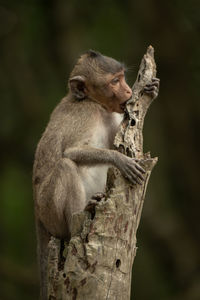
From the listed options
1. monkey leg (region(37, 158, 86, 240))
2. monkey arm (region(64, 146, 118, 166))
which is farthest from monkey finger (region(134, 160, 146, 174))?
monkey leg (region(37, 158, 86, 240))

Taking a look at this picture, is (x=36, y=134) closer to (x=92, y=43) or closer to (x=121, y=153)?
(x=92, y=43)

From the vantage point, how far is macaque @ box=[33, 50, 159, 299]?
8930 millimetres

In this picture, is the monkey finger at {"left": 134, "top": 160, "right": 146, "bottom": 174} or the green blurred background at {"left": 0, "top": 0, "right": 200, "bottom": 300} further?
the green blurred background at {"left": 0, "top": 0, "right": 200, "bottom": 300}

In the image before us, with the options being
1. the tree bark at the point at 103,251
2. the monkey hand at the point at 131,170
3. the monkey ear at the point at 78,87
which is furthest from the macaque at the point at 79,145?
the tree bark at the point at 103,251

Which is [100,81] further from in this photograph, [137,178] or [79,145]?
[137,178]

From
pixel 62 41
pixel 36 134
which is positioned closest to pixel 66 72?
pixel 62 41

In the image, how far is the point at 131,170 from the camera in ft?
24.8

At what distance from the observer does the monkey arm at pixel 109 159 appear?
7562 millimetres

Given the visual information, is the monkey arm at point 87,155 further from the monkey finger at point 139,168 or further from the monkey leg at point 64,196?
the monkey finger at point 139,168

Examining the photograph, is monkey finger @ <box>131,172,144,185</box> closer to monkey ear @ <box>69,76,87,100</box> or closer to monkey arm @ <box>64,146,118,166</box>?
monkey arm @ <box>64,146,118,166</box>

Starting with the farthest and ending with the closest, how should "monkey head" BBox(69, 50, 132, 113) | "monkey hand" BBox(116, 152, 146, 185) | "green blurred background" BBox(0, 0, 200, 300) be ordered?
"green blurred background" BBox(0, 0, 200, 300)
"monkey head" BBox(69, 50, 132, 113)
"monkey hand" BBox(116, 152, 146, 185)

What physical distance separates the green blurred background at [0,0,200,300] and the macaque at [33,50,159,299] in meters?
5.39
